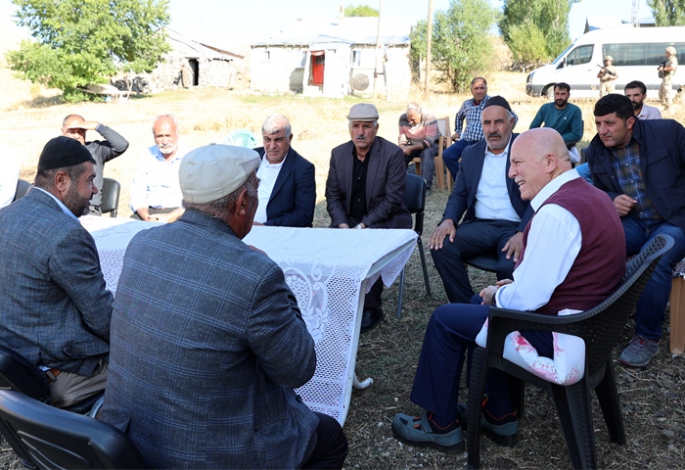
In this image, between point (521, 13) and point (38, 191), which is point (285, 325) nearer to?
point (38, 191)

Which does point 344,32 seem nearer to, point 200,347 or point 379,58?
point 379,58

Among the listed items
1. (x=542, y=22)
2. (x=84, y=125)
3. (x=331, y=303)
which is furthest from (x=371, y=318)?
(x=542, y=22)

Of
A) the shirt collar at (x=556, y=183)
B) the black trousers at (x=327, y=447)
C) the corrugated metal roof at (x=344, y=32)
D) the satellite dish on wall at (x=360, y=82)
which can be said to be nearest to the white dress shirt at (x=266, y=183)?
the shirt collar at (x=556, y=183)

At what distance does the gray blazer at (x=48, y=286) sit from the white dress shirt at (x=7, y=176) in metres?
2.42

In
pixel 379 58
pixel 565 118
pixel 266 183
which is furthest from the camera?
pixel 379 58

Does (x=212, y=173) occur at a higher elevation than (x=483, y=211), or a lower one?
higher

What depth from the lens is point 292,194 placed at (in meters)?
4.67

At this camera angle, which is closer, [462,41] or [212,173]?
[212,173]

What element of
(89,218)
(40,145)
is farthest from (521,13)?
(89,218)

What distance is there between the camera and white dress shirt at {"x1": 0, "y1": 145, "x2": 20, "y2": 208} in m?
4.29

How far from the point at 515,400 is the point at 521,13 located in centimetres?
4359

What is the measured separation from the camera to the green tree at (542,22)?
39.5m

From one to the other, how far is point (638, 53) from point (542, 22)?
75.7ft

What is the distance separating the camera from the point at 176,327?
155 cm
